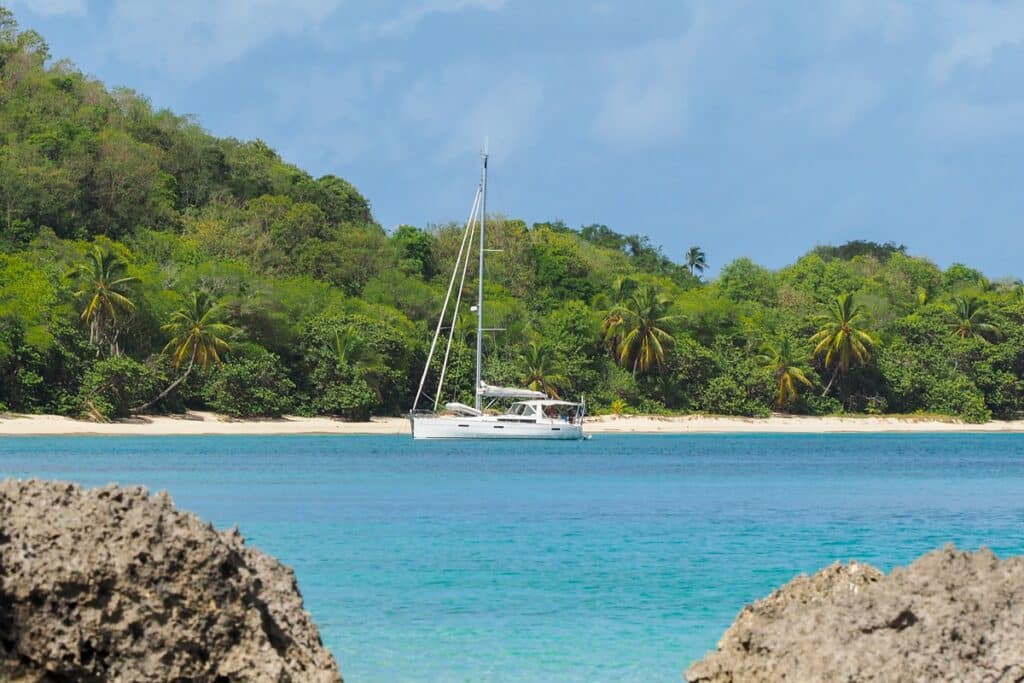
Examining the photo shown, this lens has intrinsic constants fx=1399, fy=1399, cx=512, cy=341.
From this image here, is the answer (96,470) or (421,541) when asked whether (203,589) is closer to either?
(421,541)

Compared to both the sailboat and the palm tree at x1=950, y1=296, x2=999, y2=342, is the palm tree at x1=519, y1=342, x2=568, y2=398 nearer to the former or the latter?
the sailboat

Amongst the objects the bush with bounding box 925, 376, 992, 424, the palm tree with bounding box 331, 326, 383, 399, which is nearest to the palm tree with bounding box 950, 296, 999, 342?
the bush with bounding box 925, 376, 992, 424

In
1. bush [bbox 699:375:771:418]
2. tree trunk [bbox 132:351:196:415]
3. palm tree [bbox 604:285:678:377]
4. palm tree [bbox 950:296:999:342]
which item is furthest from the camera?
palm tree [bbox 950:296:999:342]

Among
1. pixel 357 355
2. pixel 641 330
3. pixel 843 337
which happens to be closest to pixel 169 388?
pixel 357 355

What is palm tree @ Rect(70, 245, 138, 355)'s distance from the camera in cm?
5366

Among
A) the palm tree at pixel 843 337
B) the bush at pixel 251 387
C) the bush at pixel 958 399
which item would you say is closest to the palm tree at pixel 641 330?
the palm tree at pixel 843 337

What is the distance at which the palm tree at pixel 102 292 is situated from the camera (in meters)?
53.7

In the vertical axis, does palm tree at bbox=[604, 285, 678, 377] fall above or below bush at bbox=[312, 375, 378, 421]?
above

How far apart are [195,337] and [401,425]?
33.1 ft

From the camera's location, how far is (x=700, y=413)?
6894cm

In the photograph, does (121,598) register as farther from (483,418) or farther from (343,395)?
(343,395)

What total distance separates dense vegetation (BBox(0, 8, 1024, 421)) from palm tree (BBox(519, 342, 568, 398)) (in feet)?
0.39

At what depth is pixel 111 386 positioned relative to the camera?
172ft

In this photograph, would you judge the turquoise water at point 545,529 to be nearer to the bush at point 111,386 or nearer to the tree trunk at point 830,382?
the bush at point 111,386
